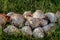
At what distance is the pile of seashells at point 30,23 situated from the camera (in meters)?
5.11

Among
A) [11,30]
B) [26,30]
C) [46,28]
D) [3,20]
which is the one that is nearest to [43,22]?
[46,28]

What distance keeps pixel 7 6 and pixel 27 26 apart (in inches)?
38.1

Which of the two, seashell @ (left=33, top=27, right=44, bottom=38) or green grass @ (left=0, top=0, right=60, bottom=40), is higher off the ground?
green grass @ (left=0, top=0, right=60, bottom=40)

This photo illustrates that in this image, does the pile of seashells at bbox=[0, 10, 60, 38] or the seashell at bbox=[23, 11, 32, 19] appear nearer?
the pile of seashells at bbox=[0, 10, 60, 38]

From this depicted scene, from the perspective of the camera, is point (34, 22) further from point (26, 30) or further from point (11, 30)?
point (11, 30)

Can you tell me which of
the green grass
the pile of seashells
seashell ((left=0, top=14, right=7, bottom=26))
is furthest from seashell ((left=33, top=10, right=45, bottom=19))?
seashell ((left=0, top=14, right=7, bottom=26))

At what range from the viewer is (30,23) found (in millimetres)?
5230

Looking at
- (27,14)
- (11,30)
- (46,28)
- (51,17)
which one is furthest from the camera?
(27,14)

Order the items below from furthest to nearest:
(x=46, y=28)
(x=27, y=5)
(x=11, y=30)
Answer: (x=27, y=5) → (x=46, y=28) → (x=11, y=30)

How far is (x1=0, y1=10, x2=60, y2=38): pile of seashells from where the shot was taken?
5.11 meters

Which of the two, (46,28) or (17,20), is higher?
(17,20)

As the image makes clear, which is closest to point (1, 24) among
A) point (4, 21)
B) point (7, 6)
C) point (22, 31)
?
point (4, 21)

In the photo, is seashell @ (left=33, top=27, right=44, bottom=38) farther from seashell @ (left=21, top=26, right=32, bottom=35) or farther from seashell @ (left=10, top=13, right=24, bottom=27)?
seashell @ (left=10, top=13, right=24, bottom=27)

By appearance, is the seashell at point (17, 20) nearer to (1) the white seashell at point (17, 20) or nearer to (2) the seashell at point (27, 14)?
(1) the white seashell at point (17, 20)
